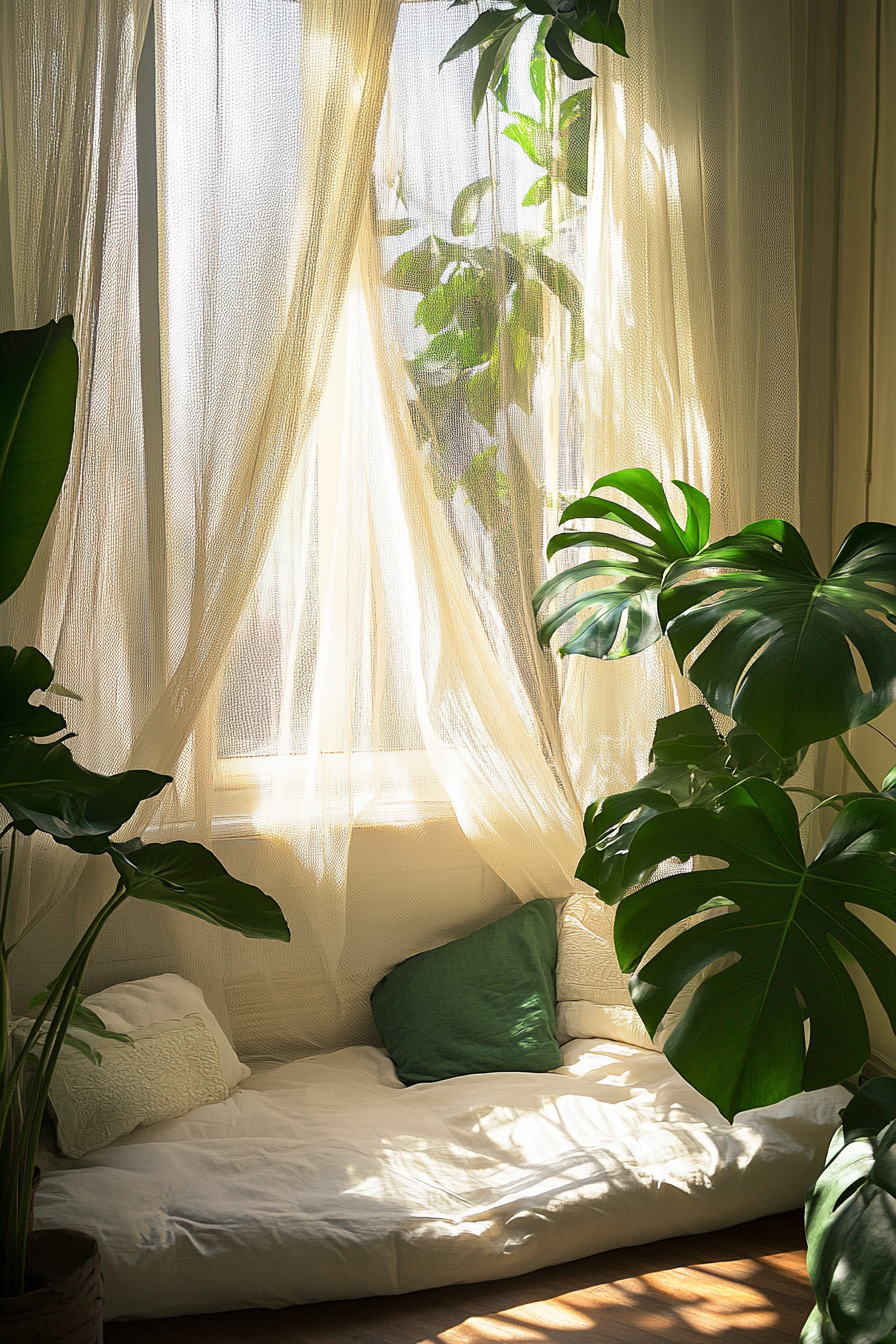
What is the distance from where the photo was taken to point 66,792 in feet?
4.51

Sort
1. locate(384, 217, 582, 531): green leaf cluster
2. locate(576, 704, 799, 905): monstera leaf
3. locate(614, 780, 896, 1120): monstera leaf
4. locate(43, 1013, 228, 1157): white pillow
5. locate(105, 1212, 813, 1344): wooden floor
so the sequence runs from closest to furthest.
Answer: locate(614, 780, 896, 1120): monstera leaf
locate(576, 704, 799, 905): monstera leaf
locate(105, 1212, 813, 1344): wooden floor
locate(43, 1013, 228, 1157): white pillow
locate(384, 217, 582, 531): green leaf cluster

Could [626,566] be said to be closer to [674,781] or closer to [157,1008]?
[674,781]

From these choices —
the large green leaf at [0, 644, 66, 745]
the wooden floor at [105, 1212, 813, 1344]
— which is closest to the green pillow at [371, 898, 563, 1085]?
the wooden floor at [105, 1212, 813, 1344]

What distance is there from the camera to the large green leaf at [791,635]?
3.59 feet

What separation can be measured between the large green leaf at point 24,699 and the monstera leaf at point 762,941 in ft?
2.41

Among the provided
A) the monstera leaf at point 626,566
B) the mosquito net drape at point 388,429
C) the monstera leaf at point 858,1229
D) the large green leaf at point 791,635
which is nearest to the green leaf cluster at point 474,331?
the mosquito net drape at point 388,429

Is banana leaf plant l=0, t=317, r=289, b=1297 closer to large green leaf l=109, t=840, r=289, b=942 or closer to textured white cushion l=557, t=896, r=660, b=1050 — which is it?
large green leaf l=109, t=840, r=289, b=942

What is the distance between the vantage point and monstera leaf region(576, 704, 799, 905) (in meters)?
1.50

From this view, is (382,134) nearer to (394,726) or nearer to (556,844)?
(394,726)

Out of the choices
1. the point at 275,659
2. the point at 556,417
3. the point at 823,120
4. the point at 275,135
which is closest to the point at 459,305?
the point at 556,417

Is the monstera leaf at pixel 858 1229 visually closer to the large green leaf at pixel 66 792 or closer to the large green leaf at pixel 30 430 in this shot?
the large green leaf at pixel 66 792

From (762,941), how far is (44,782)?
0.89 metres

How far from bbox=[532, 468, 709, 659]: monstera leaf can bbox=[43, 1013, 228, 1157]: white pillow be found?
3.51 ft

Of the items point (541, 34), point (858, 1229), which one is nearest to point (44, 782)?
point (858, 1229)
